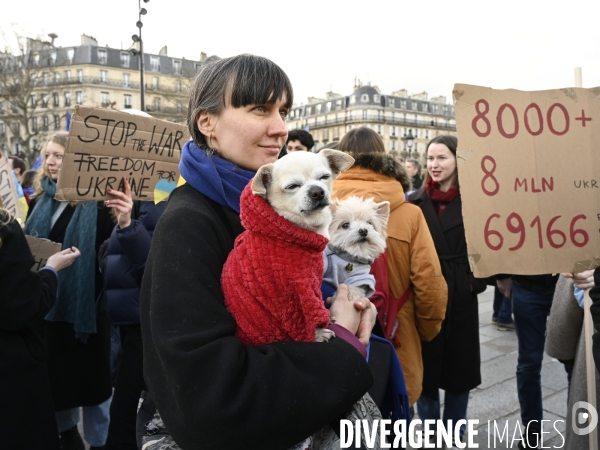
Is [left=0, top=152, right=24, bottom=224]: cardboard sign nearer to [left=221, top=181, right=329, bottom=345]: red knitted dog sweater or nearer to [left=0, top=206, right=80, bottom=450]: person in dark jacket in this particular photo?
[left=0, top=206, right=80, bottom=450]: person in dark jacket

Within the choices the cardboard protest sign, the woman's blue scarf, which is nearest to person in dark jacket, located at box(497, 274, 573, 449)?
the woman's blue scarf

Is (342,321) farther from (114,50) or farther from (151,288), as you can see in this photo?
(114,50)

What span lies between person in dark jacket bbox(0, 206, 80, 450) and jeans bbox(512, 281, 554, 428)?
357 cm

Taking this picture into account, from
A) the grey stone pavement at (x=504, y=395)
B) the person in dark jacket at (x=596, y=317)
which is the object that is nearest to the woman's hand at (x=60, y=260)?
the person in dark jacket at (x=596, y=317)

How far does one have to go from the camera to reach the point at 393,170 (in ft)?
9.83

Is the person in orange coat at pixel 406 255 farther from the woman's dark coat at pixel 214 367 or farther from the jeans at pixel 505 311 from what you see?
the jeans at pixel 505 311

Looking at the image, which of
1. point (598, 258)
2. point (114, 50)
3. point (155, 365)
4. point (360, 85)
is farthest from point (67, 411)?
point (360, 85)

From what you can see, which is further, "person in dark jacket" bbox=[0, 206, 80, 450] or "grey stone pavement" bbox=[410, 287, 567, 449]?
"grey stone pavement" bbox=[410, 287, 567, 449]

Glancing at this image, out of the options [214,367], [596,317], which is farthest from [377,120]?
[214,367]

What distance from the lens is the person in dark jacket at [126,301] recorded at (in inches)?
112

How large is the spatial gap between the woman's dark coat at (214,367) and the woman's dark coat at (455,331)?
2.41 meters

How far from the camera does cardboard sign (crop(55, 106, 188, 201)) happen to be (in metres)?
2.93

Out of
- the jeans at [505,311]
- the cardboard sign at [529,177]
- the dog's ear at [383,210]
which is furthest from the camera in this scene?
the jeans at [505,311]

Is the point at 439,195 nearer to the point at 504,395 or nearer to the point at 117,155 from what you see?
the point at 504,395
